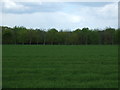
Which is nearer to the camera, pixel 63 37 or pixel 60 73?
pixel 60 73

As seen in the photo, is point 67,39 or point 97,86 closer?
point 97,86

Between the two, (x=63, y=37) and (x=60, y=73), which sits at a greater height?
(x=63, y=37)

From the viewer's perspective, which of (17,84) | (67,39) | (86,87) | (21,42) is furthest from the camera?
(67,39)

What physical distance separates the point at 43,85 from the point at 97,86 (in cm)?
157

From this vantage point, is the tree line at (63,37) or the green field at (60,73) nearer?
the green field at (60,73)

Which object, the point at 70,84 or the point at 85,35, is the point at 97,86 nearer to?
the point at 70,84

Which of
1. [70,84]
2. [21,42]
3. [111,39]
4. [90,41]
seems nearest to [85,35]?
[90,41]

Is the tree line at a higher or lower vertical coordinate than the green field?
higher

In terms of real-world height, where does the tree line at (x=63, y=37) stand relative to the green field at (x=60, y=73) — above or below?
above

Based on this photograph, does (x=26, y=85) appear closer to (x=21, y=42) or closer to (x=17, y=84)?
(x=17, y=84)

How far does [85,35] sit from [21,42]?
24045 millimetres

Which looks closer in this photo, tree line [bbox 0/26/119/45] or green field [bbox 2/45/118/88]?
green field [bbox 2/45/118/88]

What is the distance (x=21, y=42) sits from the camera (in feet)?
293

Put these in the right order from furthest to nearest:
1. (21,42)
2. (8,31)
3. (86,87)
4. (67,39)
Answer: (67,39) → (21,42) → (8,31) → (86,87)
